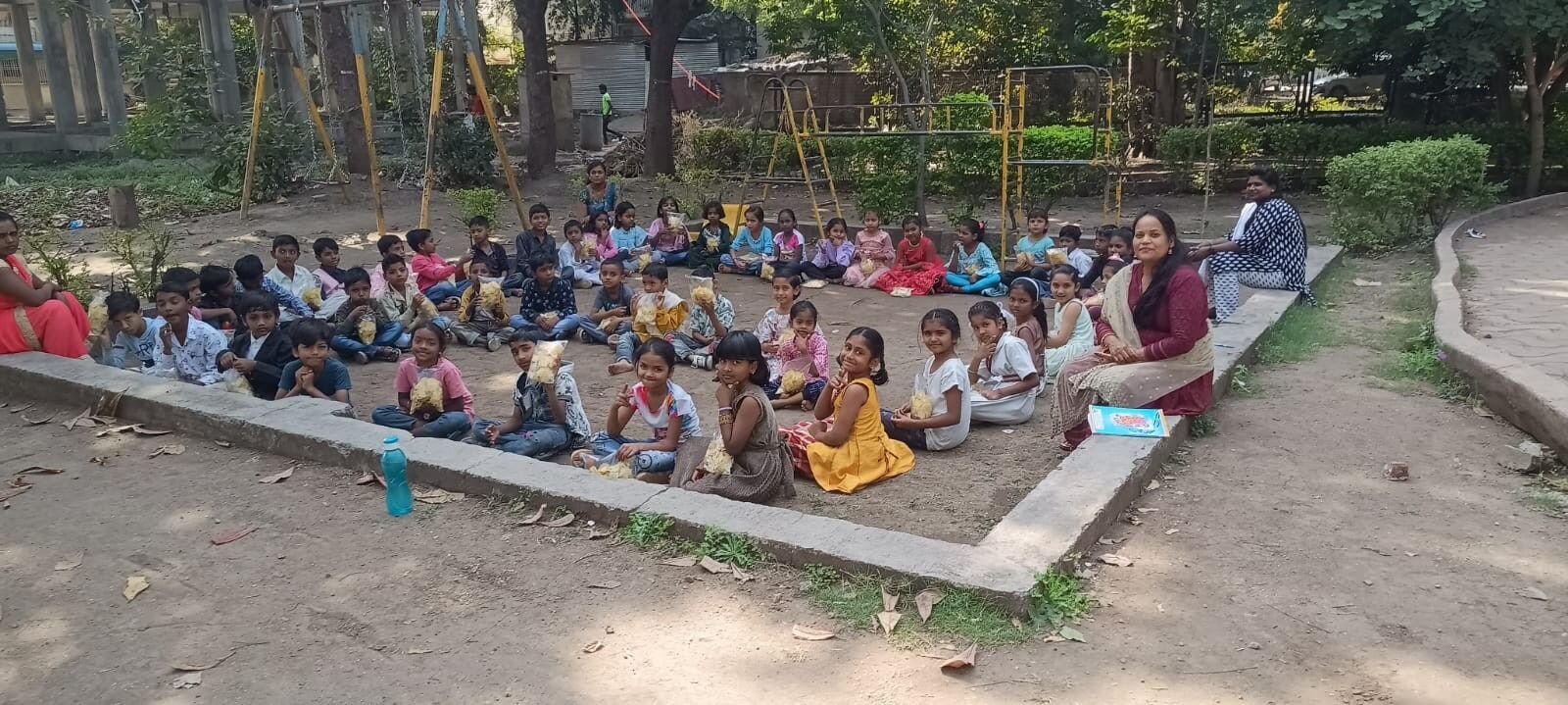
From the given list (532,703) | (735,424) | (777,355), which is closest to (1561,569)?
(735,424)

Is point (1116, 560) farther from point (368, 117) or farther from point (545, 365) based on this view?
point (368, 117)

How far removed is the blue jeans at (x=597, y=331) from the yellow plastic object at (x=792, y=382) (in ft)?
6.10

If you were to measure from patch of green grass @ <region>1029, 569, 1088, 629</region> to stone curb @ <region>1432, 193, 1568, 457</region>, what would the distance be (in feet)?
8.80

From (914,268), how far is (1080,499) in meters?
6.00

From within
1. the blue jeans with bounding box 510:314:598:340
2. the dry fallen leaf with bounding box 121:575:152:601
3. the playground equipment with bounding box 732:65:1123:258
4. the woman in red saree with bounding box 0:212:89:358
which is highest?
the playground equipment with bounding box 732:65:1123:258

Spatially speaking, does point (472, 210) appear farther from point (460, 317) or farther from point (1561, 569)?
point (1561, 569)

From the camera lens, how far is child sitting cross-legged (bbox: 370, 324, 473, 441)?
17.5 ft

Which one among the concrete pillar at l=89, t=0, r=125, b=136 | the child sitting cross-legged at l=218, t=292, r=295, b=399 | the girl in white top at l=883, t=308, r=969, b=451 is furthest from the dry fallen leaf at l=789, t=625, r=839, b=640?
the concrete pillar at l=89, t=0, r=125, b=136

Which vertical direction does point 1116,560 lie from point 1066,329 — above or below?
below

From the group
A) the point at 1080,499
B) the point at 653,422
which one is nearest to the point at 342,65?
the point at 653,422

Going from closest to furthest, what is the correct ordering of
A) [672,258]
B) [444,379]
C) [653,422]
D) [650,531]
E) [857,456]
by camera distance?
[650,531] → [857,456] → [653,422] → [444,379] → [672,258]

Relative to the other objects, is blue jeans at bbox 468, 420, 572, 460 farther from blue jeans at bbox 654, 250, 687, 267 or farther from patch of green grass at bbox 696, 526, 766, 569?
blue jeans at bbox 654, 250, 687, 267

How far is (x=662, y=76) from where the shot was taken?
54.1 feet

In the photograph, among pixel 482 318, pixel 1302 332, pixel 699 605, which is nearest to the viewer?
pixel 699 605
